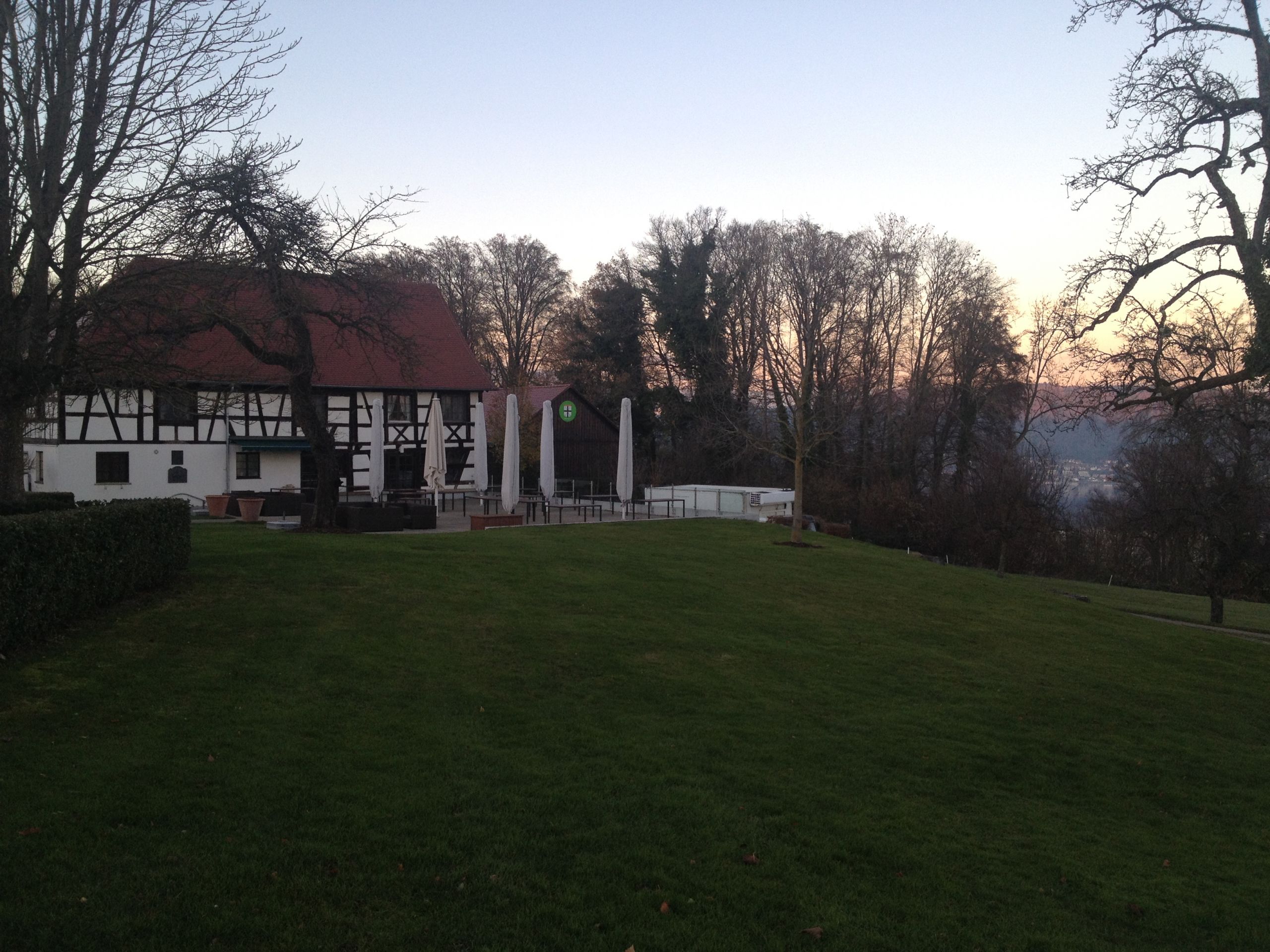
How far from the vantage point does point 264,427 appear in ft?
103

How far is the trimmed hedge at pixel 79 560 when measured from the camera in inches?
292

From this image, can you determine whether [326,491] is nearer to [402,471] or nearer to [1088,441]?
[1088,441]

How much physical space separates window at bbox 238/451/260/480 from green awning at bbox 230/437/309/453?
300mm

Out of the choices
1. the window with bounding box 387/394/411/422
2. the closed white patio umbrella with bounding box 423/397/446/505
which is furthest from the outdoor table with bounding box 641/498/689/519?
the window with bounding box 387/394/411/422

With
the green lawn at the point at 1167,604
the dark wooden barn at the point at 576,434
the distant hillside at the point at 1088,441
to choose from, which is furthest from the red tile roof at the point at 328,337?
the green lawn at the point at 1167,604

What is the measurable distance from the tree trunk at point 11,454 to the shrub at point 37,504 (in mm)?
98

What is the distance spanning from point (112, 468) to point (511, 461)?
587 inches

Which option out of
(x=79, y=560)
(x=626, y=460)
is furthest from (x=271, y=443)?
(x=79, y=560)

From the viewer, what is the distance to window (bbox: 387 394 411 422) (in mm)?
33438

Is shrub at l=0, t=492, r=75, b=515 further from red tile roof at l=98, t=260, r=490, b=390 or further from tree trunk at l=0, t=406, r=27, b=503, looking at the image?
red tile roof at l=98, t=260, r=490, b=390

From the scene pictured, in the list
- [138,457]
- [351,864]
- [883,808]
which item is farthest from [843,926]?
[138,457]

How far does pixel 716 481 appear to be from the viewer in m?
44.2

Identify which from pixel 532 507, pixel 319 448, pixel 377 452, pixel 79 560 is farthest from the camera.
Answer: pixel 532 507

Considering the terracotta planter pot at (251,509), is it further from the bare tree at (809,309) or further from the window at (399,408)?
the bare tree at (809,309)
